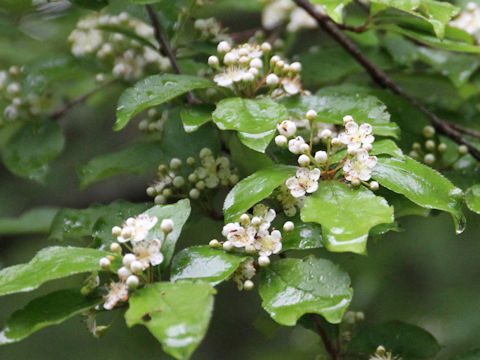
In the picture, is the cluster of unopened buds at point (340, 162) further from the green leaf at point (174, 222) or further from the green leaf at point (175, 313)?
the green leaf at point (175, 313)

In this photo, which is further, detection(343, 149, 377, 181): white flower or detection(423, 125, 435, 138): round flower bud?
detection(423, 125, 435, 138): round flower bud

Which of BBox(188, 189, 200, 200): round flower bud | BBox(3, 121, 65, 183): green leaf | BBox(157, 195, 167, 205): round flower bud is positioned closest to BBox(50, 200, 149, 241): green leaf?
BBox(157, 195, 167, 205): round flower bud

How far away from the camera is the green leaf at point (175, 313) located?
125cm

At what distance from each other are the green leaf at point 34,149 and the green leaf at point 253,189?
110 cm

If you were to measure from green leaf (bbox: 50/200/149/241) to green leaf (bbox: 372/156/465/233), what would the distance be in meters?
0.87

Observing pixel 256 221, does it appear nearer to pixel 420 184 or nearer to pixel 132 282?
pixel 132 282

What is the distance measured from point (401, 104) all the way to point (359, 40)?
53cm

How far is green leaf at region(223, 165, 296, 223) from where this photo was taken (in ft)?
5.39

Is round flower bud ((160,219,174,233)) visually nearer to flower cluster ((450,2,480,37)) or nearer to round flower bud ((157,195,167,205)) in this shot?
round flower bud ((157,195,167,205))

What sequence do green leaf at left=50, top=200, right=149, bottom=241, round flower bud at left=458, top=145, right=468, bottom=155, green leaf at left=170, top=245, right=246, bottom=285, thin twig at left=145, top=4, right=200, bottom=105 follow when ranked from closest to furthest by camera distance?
green leaf at left=170, top=245, right=246, bottom=285 < green leaf at left=50, top=200, right=149, bottom=241 < round flower bud at left=458, top=145, right=468, bottom=155 < thin twig at left=145, top=4, right=200, bottom=105

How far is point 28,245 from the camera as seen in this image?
488 centimetres

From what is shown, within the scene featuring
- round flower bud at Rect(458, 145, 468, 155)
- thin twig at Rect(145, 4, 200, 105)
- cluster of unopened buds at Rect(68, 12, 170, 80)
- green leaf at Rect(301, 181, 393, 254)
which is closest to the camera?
green leaf at Rect(301, 181, 393, 254)

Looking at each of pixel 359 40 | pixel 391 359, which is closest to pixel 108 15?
pixel 359 40

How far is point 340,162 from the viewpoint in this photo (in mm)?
1731
